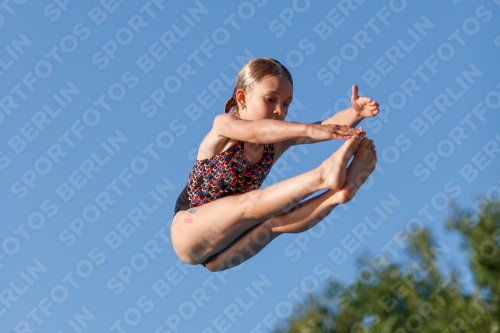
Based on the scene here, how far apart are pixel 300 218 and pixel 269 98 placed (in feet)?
2.95

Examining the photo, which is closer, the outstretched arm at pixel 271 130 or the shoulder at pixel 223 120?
the outstretched arm at pixel 271 130

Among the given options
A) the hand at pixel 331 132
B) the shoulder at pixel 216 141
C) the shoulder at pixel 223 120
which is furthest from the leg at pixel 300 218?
the shoulder at pixel 223 120

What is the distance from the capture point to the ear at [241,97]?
6594mm

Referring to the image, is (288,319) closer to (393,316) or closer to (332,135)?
(393,316)

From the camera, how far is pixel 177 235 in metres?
6.68

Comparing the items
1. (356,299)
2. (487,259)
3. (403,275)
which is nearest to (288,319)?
(356,299)

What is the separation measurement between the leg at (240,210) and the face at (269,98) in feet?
2.22

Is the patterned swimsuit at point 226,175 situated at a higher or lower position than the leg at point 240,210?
higher

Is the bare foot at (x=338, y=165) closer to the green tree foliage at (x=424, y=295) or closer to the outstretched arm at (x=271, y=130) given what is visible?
the outstretched arm at (x=271, y=130)

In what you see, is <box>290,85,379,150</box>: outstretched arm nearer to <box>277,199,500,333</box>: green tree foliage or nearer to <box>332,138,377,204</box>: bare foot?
<box>332,138,377,204</box>: bare foot

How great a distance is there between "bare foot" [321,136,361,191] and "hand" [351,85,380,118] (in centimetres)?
59

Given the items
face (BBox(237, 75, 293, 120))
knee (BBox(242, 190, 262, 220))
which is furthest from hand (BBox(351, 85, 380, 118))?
knee (BBox(242, 190, 262, 220))

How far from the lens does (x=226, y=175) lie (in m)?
6.55

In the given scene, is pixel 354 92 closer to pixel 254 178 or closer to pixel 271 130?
pixel 271 130
